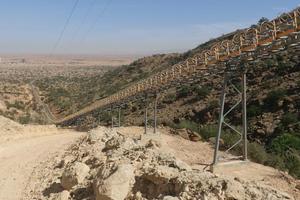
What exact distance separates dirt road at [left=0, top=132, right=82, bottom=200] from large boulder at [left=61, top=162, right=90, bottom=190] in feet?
7.20

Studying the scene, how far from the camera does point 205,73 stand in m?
19.6

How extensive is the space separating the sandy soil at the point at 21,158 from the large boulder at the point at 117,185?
194 inches

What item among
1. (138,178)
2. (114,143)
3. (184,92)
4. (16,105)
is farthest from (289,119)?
(16,105)

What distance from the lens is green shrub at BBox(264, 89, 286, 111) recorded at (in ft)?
104

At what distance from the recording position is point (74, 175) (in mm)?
12250

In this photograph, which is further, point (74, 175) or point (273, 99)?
point (273, 99)

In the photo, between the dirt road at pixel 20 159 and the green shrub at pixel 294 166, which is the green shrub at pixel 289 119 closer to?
the green shrub at pixel 294 166

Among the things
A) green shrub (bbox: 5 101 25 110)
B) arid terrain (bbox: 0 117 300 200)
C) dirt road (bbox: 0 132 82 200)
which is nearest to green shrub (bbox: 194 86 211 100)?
dirt road (bbox: 0 132 82 200)

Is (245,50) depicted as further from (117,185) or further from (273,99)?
(273,99)

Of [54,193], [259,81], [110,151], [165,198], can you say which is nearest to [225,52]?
[110,151]

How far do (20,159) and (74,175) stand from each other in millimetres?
7856

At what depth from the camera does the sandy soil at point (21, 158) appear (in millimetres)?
14945

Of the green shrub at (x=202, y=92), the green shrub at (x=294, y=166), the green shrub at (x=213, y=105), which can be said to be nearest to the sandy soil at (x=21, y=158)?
the green shrub at (x=294, y=166)

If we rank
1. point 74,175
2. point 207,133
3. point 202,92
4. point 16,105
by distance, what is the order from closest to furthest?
1. point 74,175
2. point 207,133
3. point 202,92
4. point 16,105
